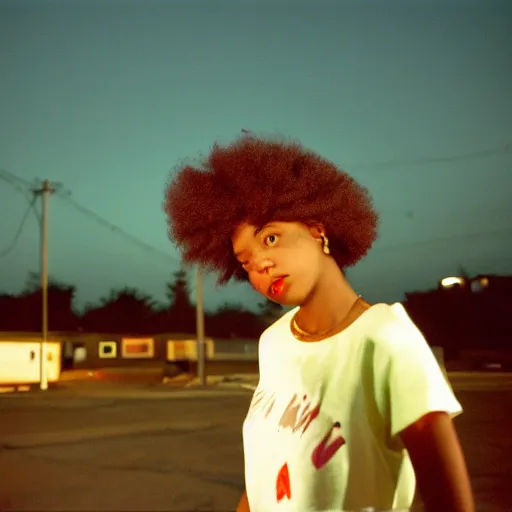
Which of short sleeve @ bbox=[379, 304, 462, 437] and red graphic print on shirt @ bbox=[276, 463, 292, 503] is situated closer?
short sleeve @ bbox=[379, 304, 462, 437]

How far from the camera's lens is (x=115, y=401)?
21.2m

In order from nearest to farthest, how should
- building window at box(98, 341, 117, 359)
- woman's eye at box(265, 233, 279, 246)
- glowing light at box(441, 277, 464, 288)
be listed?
woman's eye at box(265, 233, 279, 246) → glowing light at box(441, 277, 464, 288) → building window at box(98, 341, 117, 359)

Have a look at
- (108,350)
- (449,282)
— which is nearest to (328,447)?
(449,282)

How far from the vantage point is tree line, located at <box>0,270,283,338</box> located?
215ft

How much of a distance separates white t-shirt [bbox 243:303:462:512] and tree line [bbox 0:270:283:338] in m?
56.8

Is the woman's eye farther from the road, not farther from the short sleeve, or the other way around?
the road

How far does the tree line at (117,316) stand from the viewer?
6556cm

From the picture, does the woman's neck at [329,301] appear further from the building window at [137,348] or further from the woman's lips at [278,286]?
the building window at [137,348]

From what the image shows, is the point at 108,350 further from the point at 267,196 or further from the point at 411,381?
the point at 411,381

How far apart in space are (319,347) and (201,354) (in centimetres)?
2674

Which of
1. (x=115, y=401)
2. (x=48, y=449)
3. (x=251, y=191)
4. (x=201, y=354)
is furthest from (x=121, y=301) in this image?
(x=251, y=191)

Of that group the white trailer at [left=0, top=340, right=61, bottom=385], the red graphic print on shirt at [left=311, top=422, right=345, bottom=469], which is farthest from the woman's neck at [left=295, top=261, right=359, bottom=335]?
the white trailer at [left=0, top=340, right=61, bottom=385]

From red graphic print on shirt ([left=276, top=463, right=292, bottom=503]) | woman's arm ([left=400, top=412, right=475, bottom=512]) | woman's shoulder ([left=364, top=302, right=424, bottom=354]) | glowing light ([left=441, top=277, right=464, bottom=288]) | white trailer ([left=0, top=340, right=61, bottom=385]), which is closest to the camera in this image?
woman's arm ([left=400, top=412, right=475, bottom=512])

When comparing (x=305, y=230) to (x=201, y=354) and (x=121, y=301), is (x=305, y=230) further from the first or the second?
(x=121, y=301)
